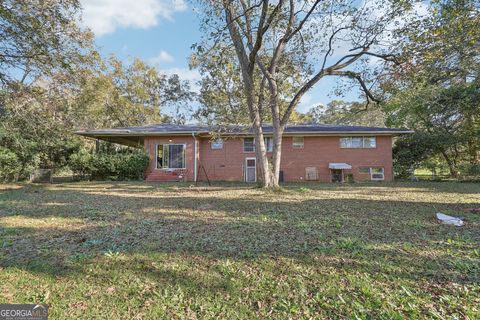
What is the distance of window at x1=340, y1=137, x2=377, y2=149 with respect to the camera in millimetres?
15133

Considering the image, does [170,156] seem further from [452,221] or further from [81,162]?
[452,221]

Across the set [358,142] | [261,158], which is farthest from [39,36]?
[358,142]

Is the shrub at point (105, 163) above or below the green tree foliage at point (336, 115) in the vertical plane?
below

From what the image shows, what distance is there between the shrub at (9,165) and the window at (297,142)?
14618 mm

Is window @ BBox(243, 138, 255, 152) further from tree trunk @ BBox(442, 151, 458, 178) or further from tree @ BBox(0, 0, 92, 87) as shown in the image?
tree trunk @ BBox(442, 151, 458, 178)

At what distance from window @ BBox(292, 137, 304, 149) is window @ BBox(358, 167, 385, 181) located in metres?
3.69

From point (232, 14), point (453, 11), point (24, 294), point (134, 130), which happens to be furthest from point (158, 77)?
point (24, 294)

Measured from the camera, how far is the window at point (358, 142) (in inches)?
596

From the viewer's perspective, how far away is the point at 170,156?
15.1 m

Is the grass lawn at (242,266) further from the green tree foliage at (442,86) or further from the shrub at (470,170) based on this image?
the shrub at (470,170)

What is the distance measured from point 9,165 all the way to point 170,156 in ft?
25.5

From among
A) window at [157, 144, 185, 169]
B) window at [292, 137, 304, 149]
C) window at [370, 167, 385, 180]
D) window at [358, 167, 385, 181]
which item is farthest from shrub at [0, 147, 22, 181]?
window at [370, 167, 385, 180]

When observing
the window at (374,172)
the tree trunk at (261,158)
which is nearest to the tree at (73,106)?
the tree trunk at (261,158)

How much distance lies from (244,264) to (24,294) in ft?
6.84
